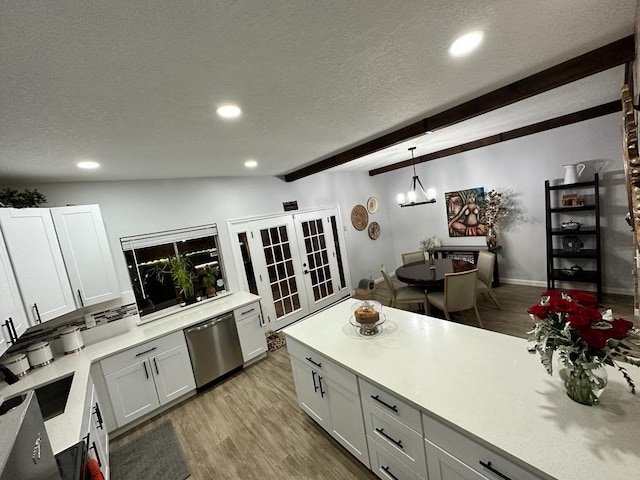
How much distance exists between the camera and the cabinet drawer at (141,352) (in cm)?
237

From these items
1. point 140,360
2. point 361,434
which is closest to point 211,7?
point 361,434

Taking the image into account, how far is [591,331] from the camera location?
0.94 meters

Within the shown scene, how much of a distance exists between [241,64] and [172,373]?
2912 mm

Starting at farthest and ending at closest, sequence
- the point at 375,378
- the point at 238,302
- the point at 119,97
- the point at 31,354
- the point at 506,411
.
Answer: the point at 238,302 < the point at 31,354 < the point at 375,378 < the point at 119,97 < the point at 506,411

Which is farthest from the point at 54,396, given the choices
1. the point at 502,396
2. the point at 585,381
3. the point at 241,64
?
the point at 585,381

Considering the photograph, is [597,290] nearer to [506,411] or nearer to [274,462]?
[506,411]

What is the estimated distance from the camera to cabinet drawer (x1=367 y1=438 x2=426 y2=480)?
1415 millimetres

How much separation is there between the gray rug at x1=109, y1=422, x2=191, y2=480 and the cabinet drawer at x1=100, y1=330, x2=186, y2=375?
0.68m

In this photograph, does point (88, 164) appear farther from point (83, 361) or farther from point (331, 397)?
point (331, 397)

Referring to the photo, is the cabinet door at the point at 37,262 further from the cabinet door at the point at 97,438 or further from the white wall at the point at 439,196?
the cabinet door at the point at 97,438

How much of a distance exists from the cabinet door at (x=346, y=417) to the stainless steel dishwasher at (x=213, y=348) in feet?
5.12

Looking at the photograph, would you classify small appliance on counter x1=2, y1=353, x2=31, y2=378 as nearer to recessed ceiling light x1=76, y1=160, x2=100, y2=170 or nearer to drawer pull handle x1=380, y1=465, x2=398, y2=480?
recessed ceiling light x1=76, y1=160, x2=100, y2=170

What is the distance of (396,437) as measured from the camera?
1.41 meters

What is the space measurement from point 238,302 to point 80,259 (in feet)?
5.20
